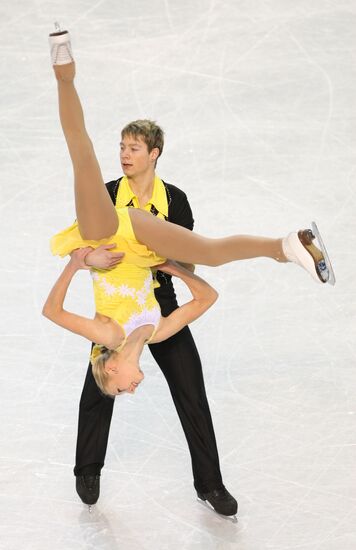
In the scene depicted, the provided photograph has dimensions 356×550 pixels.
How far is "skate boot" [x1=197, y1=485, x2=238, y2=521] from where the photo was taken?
5398 mm

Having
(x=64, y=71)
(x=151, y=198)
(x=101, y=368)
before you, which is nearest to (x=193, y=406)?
(x=101, y=368)

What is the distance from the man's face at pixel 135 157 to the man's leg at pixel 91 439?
959mm

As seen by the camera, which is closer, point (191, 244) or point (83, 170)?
point (83, 170)

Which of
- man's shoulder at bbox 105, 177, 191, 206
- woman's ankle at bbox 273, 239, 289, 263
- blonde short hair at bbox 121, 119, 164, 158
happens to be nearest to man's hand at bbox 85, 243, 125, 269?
man's shoulder at bbox 105, 177, 191, 206

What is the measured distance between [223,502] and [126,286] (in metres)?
1.08

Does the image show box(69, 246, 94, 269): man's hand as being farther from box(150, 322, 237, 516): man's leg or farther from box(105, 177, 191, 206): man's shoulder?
box(150, 322, 237, 516): man's leg

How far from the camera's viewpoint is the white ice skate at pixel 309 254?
5.05 m

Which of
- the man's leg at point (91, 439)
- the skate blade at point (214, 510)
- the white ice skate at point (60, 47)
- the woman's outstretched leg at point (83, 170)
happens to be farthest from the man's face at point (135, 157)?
the skate blade at point (214, 510)

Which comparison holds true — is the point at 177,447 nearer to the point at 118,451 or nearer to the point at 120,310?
the point at 118,451

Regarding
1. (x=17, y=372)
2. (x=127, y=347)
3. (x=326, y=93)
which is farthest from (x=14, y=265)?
(x=326, y=93)

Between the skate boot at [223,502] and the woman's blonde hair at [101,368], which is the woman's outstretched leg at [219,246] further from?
the skate boot at [223,502]

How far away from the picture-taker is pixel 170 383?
5504 millimetres

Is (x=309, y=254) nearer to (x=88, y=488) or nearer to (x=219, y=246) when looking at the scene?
(x=219, y=246)

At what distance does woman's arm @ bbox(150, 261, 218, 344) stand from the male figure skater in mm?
185
